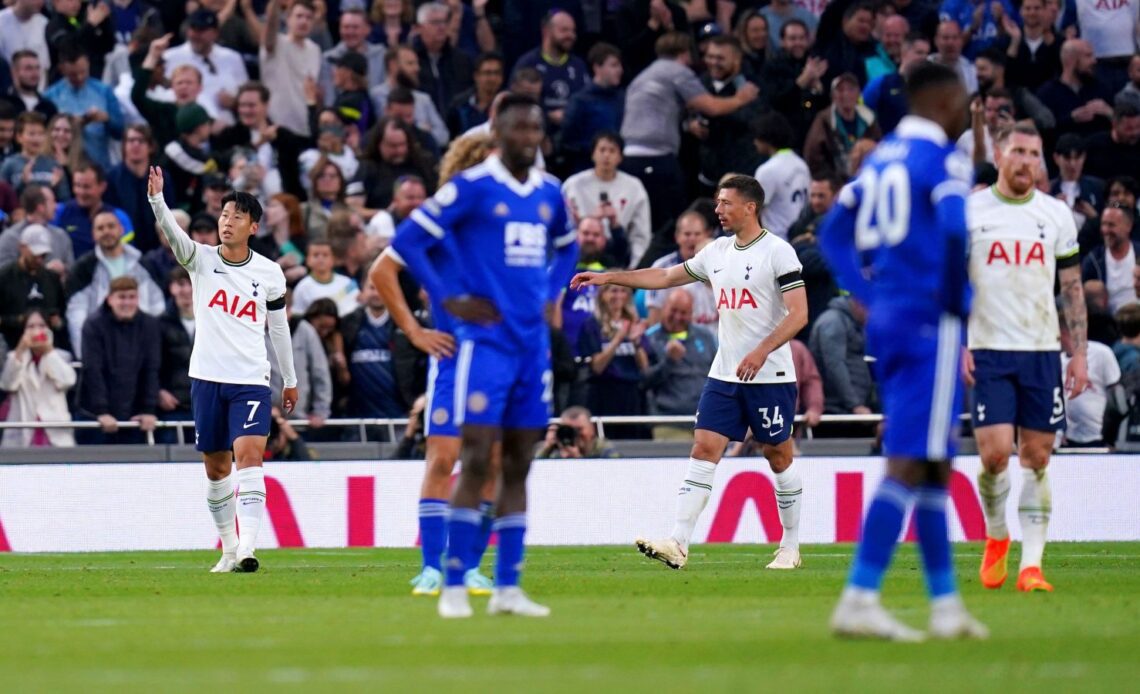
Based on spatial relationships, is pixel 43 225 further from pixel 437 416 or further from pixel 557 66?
pixel 437 416

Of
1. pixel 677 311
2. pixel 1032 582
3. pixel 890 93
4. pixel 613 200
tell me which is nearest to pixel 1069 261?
pixel 1032 582

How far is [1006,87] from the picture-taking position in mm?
24422

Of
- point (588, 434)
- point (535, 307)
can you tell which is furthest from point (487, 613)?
point (588, 434)

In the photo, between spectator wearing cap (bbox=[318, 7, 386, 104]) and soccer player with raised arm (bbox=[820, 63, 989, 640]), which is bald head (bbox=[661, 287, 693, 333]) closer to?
spectator wearing cap (bbox=[318, 7, 386, 104])

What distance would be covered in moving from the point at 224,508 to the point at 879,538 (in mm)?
7148

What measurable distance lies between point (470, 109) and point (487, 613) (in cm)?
1437

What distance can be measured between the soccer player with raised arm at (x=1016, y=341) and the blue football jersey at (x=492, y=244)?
10.9 feet

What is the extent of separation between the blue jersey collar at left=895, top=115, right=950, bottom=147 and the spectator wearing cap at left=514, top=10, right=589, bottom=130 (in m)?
15.1

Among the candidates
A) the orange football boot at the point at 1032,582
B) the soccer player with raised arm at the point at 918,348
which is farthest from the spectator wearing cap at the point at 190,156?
the soccer player with raised arm at the point at 918,348

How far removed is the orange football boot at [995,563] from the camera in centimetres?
1198

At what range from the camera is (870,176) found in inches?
341

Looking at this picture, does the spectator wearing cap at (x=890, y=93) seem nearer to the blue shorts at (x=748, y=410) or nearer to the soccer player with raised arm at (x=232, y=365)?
the blue shorts at (x=748, y=410)

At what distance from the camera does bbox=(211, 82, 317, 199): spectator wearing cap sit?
2239cm

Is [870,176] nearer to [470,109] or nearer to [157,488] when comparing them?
[157,488]
